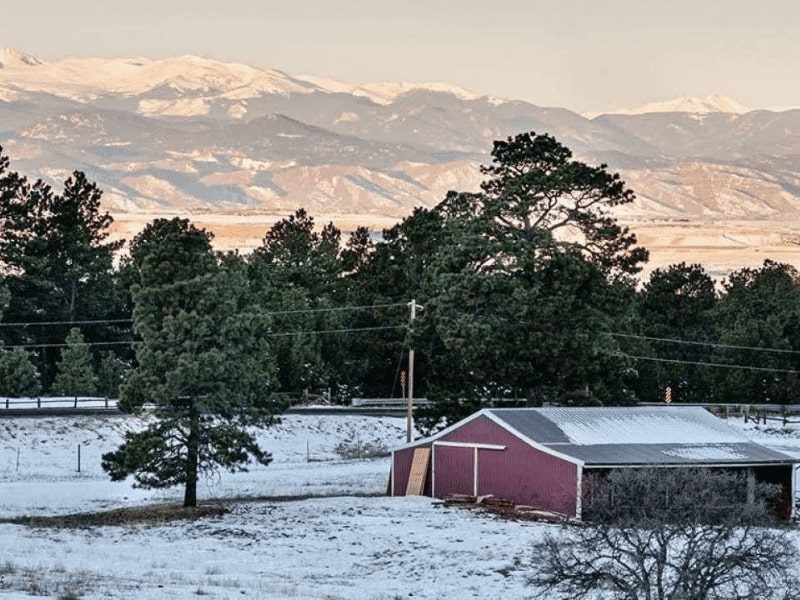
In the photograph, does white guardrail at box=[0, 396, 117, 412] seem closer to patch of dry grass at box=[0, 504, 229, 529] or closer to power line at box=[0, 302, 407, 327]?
power line at box=[0, 302, 407, 327]

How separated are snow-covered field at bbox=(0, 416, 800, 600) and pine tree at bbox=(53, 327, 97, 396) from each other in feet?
46.7

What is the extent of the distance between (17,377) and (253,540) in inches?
1722

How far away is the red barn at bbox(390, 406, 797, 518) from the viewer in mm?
56156

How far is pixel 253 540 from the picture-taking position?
49.4 meters

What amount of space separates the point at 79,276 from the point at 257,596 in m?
69.9

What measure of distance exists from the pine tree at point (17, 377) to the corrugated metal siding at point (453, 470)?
116 ft

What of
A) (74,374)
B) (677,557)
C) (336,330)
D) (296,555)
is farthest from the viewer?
(336,330)

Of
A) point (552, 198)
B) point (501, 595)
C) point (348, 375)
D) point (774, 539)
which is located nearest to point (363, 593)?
point (501, 595)

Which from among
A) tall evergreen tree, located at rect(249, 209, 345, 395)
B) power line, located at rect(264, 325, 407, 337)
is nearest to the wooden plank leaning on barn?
power line, located at rect(264, 325, 407, 337)

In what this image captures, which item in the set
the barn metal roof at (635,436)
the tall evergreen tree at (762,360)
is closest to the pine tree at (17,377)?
the barn metal roof at (635,436)

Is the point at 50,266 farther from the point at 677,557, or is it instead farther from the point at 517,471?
the point at 677,557

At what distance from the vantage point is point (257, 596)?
36.2m

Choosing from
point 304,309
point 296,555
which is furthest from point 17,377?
point 296,555

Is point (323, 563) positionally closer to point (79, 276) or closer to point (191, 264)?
point (191, 264)
